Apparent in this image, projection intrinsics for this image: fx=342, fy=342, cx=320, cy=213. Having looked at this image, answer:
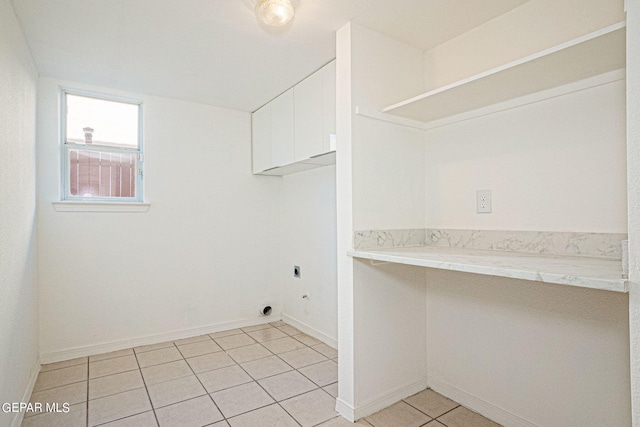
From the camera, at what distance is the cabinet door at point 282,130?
2881 mm

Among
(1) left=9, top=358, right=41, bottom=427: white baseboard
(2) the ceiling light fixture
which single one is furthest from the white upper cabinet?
(1) left=9, top=358, right=41, bottom=427: white baseboard

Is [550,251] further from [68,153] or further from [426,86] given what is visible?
[68,153]

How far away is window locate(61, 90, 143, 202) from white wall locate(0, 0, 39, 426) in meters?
0.37

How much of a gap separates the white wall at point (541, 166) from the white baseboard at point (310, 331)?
56.7 inches

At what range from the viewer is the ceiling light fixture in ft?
5.40

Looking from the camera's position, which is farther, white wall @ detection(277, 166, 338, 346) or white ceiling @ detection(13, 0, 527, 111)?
white wall @ detection(277, 166, 338, 346)

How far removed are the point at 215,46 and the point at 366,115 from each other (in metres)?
1.08

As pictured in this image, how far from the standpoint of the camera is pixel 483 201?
191 centimetres

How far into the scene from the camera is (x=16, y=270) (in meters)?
1.87

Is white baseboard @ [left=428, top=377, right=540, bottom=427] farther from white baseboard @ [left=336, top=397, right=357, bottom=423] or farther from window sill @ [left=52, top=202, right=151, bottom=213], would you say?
window sill @ [left=52, top=202, right=151, bottom=213]

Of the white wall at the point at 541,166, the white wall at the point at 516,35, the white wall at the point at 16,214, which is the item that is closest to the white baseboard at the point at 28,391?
the white wall at the point at 16,214

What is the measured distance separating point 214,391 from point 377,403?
1.04 meters

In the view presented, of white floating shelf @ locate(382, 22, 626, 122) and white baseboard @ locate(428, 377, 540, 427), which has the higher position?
white floating shelf @ locate(382, 22, 626, 122)

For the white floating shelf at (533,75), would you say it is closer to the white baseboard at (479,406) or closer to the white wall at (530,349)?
the white wall at (530,349)
